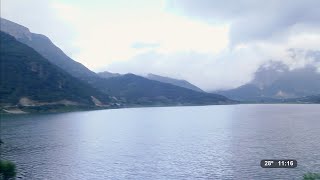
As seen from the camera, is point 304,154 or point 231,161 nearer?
point 231,161

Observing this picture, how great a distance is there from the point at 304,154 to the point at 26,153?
85.0 m

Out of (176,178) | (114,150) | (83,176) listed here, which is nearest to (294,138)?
(114,150)

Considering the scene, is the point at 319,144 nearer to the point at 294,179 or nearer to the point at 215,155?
the point at 215,155

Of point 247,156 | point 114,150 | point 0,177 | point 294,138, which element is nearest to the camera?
point 0,177

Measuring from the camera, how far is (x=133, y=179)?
287 feet

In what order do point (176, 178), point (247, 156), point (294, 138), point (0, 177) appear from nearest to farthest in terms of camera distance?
point (0, 177) < point (176, 178) < point (247, 156) < point (294, 138)

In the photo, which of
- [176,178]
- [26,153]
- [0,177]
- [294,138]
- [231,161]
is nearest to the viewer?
[0,177]

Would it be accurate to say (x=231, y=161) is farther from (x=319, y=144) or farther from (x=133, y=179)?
(x=319, y=144)

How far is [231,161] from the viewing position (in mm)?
105562

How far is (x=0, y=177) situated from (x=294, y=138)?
113202 mm

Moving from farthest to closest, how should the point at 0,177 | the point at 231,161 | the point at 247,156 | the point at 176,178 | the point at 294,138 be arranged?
1. the point at 294,138
2. the point at 247,156
3. the point at 231,161
4. the point at 176,178
5. the point at 0,177

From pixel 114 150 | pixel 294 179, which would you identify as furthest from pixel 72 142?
pixel 294 179

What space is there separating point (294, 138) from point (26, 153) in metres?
99.8

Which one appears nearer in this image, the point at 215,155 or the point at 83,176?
the point at 83,176
